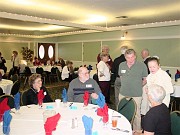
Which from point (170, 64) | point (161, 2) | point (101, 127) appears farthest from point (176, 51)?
point (101, 127)

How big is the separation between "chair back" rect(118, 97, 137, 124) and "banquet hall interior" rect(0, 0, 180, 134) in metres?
2.25

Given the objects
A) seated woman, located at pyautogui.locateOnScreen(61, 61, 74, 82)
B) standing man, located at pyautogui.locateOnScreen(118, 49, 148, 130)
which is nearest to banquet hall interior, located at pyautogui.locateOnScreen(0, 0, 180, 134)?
seated woman, located at pyautogui.locateOnScreen(61, 61, 74, 82)

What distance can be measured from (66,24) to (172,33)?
4.65 meters

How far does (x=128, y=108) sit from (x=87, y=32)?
7721 millimetres

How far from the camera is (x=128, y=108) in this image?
2.83 m

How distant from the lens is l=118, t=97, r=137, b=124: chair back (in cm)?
270

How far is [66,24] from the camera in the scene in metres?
7.23

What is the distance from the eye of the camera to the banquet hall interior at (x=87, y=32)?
5648 mm

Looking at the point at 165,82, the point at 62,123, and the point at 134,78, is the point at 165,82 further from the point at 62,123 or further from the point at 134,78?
the point at 62,123

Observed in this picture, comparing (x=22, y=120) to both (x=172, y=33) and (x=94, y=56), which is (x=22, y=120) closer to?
(x=172, y=33)

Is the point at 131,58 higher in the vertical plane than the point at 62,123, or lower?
higher

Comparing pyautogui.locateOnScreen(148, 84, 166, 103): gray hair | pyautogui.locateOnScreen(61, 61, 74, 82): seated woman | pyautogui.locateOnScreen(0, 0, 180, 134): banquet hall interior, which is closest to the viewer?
pyautogui.locateOnScreen(148, 84, 166, 103): gray hair

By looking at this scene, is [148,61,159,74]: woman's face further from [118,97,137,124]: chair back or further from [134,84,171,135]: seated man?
[134,84,171,135]: seated man

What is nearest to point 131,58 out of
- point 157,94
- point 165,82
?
point 165,82
